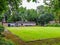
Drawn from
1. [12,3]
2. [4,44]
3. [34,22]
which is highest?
[12,3]

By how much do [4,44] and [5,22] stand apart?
5371 centimetres

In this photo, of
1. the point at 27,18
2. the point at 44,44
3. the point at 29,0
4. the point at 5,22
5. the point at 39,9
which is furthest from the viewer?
the point at 39,9

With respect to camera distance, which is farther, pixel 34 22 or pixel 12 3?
pixel 34 22

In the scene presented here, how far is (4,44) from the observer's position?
8805 mm

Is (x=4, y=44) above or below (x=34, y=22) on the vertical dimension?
above

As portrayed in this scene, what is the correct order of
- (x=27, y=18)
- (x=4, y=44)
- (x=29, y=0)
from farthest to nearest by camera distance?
(x=27, y=18), (x=29, y=0), (x=4, y=44)

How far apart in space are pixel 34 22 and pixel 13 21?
6.51 meters

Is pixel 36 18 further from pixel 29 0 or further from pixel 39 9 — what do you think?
pixel 29 0

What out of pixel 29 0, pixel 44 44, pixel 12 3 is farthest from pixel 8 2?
pixel 44 44

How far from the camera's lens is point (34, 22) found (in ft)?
216

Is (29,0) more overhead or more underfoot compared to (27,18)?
more overhead

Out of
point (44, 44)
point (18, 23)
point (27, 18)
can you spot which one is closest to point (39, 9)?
point (27, 18)

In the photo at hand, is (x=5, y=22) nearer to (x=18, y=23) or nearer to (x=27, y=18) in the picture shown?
(x=18, y=23)

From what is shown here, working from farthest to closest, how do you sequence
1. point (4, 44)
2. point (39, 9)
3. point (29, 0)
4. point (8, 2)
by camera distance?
point (39, 9)
point (8, 2)
point (29, 0)
point (4, 44)
